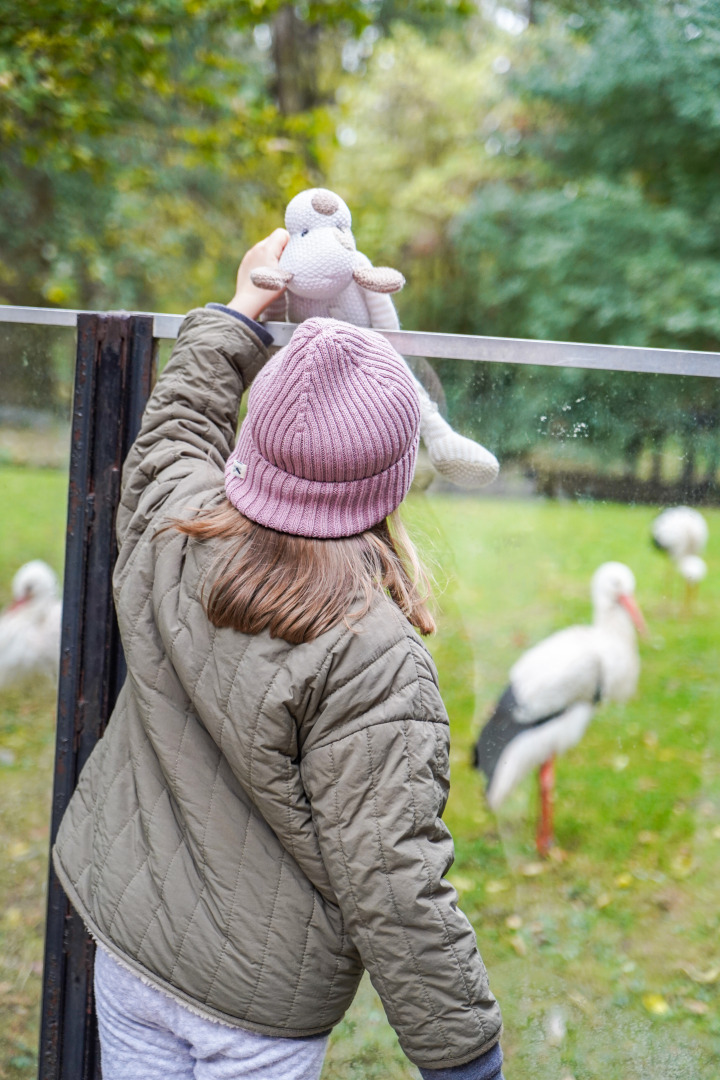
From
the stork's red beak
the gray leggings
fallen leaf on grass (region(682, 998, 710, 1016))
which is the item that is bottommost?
fallen leaf on grass (region(682, 998, 710, 1016))

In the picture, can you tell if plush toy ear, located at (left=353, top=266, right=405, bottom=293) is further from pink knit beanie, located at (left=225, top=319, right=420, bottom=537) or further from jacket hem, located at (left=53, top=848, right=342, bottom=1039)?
jacket hem, located at (left=53, top=848, right=342, bottom=1039)

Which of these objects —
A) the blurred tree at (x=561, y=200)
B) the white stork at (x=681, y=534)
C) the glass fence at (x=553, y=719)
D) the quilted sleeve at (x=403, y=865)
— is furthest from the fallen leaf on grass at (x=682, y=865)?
the quilted sleeve at (x=403, y=865)

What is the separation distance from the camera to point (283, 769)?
1.06 meters

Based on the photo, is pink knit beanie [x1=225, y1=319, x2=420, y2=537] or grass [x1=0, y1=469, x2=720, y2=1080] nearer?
pink knit beanie [x1=225, y1=319, x2=420, y2=537]

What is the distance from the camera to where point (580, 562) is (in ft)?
10.4

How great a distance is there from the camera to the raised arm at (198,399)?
1336 millimetres

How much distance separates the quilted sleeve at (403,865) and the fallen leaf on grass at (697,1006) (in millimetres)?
1113

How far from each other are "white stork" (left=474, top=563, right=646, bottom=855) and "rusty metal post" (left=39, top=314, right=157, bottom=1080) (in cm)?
104

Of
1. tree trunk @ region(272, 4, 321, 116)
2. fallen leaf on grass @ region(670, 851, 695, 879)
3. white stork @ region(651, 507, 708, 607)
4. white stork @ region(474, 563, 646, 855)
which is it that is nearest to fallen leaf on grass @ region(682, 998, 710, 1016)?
white stork @ region(474, 563, 646, 855)

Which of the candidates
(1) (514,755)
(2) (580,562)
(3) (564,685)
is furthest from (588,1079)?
(2) (580,562)

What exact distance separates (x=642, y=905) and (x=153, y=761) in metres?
1.98

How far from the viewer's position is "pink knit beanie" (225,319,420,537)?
3.33 ft

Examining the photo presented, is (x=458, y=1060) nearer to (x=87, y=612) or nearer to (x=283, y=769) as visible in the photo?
(x=283, y=769)

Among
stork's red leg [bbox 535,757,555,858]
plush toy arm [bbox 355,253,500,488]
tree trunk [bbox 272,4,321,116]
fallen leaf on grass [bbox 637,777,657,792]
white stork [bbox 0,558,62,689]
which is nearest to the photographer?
plush toy arm [bbox 355,253,500,488]
